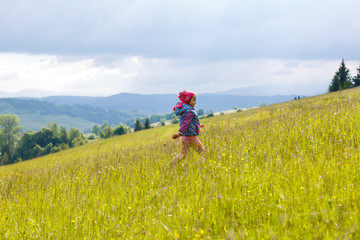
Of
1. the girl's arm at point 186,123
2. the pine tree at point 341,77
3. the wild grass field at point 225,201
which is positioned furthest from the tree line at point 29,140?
the wild grass field at point 225,201

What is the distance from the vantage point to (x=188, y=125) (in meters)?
7.11

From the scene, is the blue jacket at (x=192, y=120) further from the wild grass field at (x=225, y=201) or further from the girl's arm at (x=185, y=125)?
the wild grass field at (x=225, y=201)

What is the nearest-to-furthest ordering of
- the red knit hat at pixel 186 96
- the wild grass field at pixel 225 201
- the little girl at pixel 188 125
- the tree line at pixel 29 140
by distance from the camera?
the wild grass field at pixel 225 201 < the little girl at pixel 188 125 < the red knit hat at pixel 186 96 < the tree line at pixel 29 140

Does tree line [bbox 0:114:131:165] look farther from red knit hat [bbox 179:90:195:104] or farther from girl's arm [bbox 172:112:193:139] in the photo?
girl's arm [bbox 172:112:193:139]

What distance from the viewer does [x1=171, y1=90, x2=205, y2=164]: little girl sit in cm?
695

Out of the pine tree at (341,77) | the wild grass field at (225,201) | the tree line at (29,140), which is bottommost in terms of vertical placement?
the tree line at (29,140)

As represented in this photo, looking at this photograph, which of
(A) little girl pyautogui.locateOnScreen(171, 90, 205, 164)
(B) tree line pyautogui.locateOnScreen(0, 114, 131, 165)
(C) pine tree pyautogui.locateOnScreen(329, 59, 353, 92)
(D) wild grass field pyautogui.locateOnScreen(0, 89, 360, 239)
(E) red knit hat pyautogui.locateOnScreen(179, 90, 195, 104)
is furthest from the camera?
(B) tree line pyautogui.locateOnScreen(0, 114, 131, 165)

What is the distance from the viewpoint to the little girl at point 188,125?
6.95m

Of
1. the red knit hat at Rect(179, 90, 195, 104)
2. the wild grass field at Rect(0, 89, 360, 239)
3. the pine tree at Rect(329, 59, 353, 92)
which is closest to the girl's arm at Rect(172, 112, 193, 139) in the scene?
the red knit hat at Rect(179, 90, 195, 104)

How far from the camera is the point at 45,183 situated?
6.63 meters

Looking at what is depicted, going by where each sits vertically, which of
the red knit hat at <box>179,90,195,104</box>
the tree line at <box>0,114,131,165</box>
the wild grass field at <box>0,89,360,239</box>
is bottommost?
the tree line at <box>0,114,131,165</box>

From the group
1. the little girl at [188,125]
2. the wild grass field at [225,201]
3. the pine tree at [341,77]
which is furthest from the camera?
the pine tree at [341,77]

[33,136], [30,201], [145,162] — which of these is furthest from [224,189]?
[33,136]

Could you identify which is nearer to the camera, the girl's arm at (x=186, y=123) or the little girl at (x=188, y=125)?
the little girl at (x=188, y=125)
